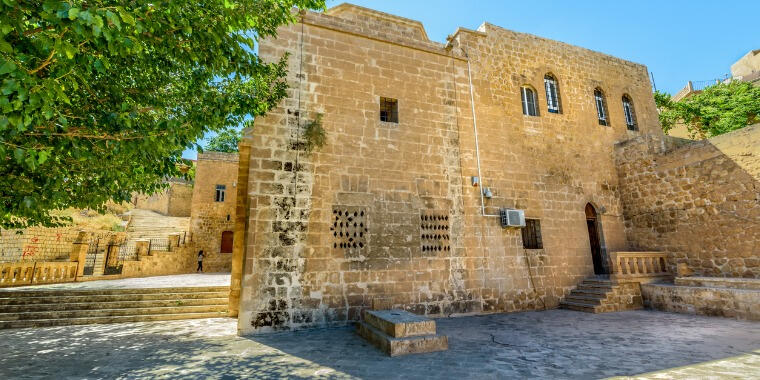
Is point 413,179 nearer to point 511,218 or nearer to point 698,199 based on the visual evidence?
point 511,218

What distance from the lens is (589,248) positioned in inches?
375

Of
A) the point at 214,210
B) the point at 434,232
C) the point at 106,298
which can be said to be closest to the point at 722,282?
the point at 434,232

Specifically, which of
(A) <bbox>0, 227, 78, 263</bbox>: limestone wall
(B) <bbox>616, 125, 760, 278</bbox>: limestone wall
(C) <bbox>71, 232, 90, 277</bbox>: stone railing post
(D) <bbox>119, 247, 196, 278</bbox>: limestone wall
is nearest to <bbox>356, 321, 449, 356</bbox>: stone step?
(B) <bbox>616, 125, 760, 278</bbox>: limestone wall

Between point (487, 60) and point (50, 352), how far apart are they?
11507 millimetres

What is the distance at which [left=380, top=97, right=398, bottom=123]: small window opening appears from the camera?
8.42 meters

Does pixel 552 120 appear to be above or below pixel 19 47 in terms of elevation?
above

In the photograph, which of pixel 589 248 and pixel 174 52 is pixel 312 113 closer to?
pixel 174 52

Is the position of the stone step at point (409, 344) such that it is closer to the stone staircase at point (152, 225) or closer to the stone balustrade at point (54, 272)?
the stone balustrade at point (54, 272)

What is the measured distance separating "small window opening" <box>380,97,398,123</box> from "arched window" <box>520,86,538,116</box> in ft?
14.3

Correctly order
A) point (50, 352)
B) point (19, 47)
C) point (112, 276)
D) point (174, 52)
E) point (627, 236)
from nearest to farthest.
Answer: point (19, 47), point (174, 52), point (50, 352), point (627, 236), point (112, 276)

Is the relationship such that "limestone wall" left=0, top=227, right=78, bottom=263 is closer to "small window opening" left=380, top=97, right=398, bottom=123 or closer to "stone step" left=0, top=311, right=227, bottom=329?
"stone step" left=0, top=311, right=227, bottom=329

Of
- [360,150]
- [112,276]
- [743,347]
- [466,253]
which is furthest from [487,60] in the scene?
[112,276]

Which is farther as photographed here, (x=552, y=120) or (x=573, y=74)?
(x=573, y=74)

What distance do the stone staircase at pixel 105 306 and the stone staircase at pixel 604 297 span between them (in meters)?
8.98
